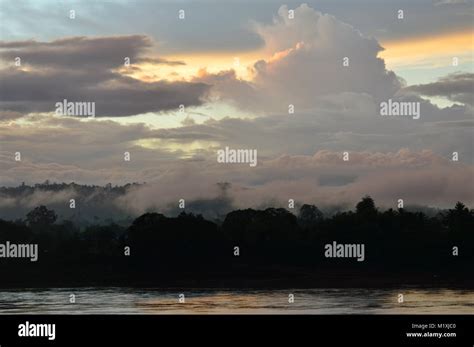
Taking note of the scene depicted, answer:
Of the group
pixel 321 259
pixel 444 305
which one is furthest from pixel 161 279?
pixel 444 305

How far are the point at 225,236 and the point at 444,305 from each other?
757 inches

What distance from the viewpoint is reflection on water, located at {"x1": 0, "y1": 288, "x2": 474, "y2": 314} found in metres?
51.4

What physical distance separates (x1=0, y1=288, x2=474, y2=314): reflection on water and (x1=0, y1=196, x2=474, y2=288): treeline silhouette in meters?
1.41

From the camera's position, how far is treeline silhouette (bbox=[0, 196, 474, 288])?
212ft

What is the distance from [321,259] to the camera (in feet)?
218

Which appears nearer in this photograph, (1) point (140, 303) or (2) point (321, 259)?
(1) point (140, 303)

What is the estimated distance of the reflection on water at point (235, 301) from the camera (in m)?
51.4

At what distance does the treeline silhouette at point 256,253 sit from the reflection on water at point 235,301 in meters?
1.41

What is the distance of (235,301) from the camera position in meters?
58.0

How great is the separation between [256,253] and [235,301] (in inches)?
374

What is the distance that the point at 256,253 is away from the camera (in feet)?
220
